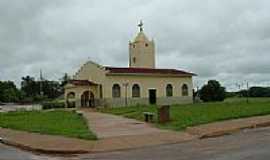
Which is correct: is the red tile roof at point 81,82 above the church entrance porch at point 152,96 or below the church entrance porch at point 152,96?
above

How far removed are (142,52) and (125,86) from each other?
10.0 metres

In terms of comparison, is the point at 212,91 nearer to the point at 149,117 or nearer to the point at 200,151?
the point at 149,117

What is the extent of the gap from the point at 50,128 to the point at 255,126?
964 centimetres

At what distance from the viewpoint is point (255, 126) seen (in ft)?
69.8

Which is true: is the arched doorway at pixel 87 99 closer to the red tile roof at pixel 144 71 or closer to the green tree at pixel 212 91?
the red tile roof at pixel 144 71

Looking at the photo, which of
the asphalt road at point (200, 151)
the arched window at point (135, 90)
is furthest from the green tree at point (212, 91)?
the asphalt road at point (200, 151)

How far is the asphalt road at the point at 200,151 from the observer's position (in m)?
12.9

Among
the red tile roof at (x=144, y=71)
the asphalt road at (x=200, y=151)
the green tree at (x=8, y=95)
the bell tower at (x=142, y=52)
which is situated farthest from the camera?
the green tree at (x=8, y=95)

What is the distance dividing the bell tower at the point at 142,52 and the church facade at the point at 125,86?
16.0ft

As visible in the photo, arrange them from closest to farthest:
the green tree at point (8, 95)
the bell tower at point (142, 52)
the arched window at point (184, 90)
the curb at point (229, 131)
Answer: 1. the curb at point (229, 131)
2. the arched window at point (184, 90)
3. the bell tower at point (142, 52)
4. the green tree at point (8, 95)

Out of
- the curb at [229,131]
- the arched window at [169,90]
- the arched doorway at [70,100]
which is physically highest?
the arched window at [169,90]

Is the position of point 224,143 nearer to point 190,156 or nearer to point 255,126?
point 190,156

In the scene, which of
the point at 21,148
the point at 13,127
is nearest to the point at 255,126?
the point at 21,148

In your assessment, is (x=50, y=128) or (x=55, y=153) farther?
(x=50, y=128)
